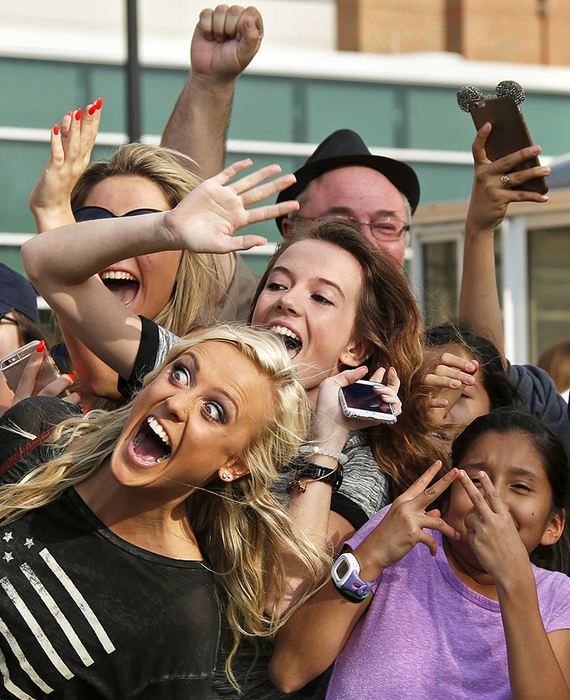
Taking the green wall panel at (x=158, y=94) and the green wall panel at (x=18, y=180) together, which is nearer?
the green wall panel at (x=18, y=180)

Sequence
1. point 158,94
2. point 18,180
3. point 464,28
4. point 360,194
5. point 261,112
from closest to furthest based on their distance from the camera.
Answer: point 360,194 < point 18,180 < point 158,94 < point 261,112 < point 464,28

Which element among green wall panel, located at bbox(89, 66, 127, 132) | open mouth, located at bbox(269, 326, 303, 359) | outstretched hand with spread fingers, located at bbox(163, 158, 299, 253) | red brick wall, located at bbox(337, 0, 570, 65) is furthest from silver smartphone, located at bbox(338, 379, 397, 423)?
red brick wall, located at bbox(337, 0, 570, 65)

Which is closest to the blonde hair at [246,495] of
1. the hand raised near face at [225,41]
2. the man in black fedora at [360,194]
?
the man in black fedora at [360,194]

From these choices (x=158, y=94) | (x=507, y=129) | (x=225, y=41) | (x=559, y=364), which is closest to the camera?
(x=507, y=129)

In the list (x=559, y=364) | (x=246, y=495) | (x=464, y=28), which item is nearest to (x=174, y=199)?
(x=246, y=495)

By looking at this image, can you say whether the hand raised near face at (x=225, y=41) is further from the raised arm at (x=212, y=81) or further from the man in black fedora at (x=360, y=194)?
the man in black fedora at (x=360, y=194)

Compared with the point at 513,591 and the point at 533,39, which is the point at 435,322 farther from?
the point at 533,39

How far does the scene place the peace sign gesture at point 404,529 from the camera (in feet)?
7.90

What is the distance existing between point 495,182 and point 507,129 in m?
0.16

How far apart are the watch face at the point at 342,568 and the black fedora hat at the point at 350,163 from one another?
1.61 m

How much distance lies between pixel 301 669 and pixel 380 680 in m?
0.18

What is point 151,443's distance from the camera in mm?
2441

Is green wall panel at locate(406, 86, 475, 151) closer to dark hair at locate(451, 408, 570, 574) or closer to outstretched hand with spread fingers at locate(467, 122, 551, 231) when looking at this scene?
outstretched hand with spread fingers at locate(467, 122, 551, 231)

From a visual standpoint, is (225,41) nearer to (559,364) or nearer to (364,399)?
(364,399)
